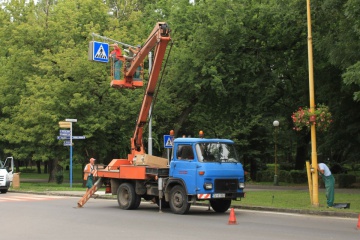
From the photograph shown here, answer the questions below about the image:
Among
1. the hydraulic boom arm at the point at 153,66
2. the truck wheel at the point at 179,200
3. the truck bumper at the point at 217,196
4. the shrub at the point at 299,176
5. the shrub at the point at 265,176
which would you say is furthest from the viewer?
the shrub at the point at 265,176

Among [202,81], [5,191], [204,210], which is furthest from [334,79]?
[5,191]

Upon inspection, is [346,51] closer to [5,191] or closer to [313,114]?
[313,114]

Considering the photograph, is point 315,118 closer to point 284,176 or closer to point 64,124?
point 64,124

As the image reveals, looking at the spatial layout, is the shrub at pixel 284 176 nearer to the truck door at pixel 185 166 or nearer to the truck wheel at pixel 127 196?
the truck wheel at pixel 127 196

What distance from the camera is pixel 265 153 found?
→ 166ft

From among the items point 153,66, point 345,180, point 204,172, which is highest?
point 153,66

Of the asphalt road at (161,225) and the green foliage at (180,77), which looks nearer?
the asphalt road at (161,225)

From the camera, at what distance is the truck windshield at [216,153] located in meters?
17.0

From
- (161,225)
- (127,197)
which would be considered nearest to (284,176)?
(127,197)

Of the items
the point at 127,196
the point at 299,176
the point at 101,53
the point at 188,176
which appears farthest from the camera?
the point at 299,176

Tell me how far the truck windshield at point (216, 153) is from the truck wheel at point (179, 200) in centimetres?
126

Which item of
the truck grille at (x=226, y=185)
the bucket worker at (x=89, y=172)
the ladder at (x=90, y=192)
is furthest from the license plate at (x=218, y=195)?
the bucket worker at (x=89, y=172)

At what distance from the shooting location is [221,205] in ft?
59.6

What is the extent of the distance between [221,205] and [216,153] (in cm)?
209
